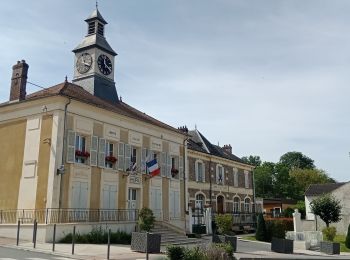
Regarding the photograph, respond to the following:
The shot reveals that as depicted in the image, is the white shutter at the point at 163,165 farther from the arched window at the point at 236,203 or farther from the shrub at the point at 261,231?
the arched window at the point at 236,203

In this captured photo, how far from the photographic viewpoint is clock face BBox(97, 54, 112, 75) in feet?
91.5

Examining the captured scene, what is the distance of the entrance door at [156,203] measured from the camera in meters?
26.4

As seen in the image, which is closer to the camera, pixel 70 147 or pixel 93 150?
pixel 70 147

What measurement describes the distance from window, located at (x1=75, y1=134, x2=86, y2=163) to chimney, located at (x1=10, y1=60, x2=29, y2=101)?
3742 mm

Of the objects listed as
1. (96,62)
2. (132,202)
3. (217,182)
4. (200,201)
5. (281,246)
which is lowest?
(281,246)

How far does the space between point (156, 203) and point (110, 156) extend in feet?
16.1

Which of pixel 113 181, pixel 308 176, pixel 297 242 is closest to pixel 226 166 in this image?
pixel 297 242

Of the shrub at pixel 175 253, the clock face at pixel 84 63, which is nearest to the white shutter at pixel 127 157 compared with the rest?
the clock face at pixel 84 63

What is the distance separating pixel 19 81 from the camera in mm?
22844

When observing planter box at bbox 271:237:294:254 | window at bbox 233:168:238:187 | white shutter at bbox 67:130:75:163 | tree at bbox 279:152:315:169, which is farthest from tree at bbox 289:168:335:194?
white shutter at bbox 67:130:75:163

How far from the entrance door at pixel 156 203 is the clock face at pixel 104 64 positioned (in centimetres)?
832

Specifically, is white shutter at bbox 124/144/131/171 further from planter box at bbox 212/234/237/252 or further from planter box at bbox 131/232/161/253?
planter box at bbox 131/232/161/253

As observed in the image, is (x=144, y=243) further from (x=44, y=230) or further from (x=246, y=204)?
(x=246, y=204)

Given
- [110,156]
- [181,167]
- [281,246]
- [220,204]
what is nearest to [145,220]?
[110,156]
